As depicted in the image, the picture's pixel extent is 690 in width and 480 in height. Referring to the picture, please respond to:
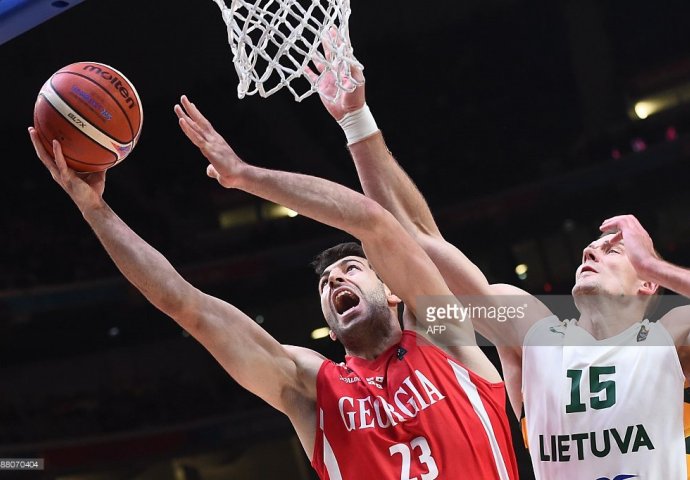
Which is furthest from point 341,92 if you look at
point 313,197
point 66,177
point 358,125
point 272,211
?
point 272,211

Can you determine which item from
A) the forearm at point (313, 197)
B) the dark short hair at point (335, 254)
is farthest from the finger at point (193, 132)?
the dark short hair at point (335, 254)

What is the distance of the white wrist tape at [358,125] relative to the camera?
2.68 m

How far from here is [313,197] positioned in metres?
2.20

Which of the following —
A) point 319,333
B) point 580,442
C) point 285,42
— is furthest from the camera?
point 319,333

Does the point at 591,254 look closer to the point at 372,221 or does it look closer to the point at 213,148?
the point at 372,221

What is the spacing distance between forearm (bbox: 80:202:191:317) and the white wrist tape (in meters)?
0.72

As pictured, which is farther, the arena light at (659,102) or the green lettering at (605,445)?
the arena light at (659,102)

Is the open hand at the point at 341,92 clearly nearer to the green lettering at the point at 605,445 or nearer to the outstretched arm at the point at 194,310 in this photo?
the outstretched arm at the point at 194,310

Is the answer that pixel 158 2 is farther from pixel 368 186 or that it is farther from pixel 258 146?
pixel 368 186

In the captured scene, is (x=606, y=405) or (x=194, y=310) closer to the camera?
(x=194, y=310)

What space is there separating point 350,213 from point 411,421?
586 millimetres

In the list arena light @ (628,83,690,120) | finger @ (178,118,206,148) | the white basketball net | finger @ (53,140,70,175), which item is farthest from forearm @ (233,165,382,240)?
arena light @ (628,83,690,120)

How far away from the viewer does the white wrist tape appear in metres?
→ 2.68

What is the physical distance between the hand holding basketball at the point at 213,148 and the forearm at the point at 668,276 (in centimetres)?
118
